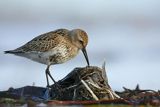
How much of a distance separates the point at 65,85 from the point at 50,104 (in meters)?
1.01

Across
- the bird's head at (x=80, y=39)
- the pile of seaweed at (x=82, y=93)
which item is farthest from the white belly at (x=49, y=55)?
the pile of seaweed at (x=82, y=93)

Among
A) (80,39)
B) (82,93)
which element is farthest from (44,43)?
(82,93)

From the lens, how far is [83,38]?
1192 centimetres

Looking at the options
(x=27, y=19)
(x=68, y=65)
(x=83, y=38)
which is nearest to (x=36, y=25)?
(x=27, y=19)

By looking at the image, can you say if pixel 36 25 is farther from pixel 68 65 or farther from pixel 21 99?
pixel 21 99

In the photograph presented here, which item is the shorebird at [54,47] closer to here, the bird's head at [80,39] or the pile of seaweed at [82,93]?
the bird's head at [80,39]

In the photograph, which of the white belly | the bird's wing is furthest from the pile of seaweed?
the bird's wing

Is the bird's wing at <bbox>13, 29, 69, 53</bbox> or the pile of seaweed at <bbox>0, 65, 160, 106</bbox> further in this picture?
the bird's wing at <bbox>13, 29, 69, 53</bbox>

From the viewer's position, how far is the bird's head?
470 inches

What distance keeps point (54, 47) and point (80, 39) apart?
34cm

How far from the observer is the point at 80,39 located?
12.0 m

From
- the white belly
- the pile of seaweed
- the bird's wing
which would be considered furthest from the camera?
the bird's wing

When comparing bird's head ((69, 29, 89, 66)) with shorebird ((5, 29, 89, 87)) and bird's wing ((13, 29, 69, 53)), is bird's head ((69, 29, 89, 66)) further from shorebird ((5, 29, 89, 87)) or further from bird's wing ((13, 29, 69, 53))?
bird's wing ((13, 29, 69, 53))

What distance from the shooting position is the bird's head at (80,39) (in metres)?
11.9
